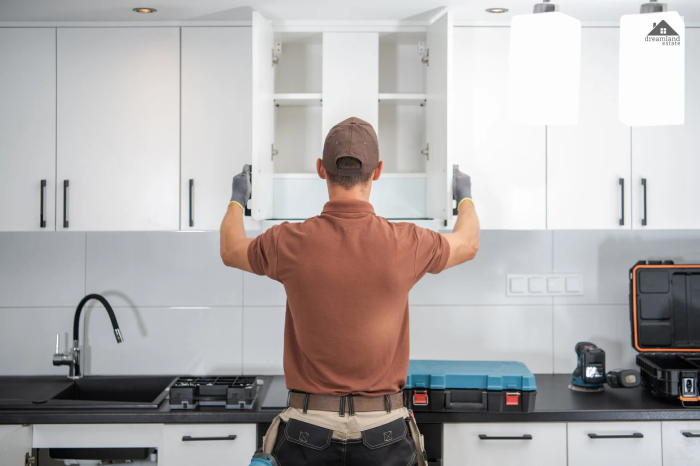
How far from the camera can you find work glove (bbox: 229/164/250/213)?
80.4 inches

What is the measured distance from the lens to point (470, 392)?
7.11ft

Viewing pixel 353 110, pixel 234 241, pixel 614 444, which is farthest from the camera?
pixel 353 110

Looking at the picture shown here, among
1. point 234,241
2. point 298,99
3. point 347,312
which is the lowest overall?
point 347,312

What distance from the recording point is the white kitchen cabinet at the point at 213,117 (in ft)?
7.63

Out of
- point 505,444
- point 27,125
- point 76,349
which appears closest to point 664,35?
point 505,444

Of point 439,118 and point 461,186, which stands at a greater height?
point 439,118

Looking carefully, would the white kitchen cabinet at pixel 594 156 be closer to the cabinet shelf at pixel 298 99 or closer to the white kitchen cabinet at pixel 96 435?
the cabinet shelf at pixel 298 99

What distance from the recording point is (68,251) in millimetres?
2689

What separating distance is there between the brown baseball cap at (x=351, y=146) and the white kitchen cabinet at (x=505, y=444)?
3.42ft

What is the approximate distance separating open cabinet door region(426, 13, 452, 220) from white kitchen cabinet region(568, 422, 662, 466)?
917 millimetres

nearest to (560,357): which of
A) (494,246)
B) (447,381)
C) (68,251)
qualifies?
(494,246)

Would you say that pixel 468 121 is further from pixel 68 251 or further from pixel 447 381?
pixel 68 251

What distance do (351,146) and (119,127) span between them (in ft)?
3.68

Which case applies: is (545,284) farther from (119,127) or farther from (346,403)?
(119,127)
